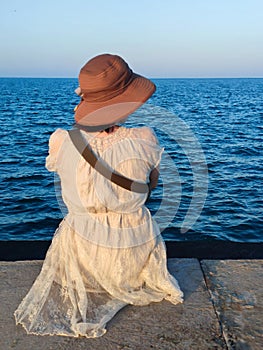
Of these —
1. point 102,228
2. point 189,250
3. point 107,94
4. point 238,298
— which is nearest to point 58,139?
point 107,94

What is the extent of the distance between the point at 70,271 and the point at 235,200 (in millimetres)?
8174

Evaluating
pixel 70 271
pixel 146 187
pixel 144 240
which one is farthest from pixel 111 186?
pixel 70 271

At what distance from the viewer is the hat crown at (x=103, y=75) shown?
255cm

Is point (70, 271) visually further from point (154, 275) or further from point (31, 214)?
point (31, 214)

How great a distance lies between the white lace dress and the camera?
267 centimetres

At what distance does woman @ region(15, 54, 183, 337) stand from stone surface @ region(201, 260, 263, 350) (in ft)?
0.99

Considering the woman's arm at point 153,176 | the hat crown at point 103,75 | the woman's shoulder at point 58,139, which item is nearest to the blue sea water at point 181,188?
the woman's arm at point 153,176

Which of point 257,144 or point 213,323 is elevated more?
point 213,323

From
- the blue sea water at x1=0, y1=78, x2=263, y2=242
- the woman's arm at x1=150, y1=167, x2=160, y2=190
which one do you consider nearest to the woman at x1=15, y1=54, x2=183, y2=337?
the woman's arm at x1=150, y1=167, x2=160, y2=190

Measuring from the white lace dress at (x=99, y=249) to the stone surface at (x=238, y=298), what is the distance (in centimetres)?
30

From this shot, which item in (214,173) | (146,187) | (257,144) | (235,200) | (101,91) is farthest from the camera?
(257,144)

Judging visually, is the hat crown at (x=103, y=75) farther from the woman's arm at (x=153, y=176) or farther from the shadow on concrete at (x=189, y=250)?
the shadow on concrete at (x=189, y=250)

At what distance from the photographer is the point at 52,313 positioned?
271 cm

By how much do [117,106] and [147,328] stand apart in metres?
1.27
